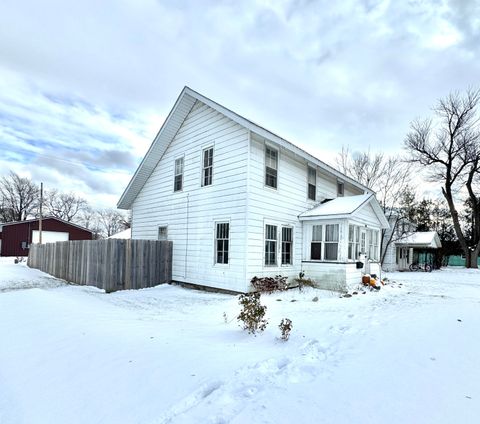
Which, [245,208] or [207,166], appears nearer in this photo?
[245,208]

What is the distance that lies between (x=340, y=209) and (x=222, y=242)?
486 cm

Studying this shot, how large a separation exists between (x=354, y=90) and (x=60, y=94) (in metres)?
13.5

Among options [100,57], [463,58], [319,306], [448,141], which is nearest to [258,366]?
[319,306]

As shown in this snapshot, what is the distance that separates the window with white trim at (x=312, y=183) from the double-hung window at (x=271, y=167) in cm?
250

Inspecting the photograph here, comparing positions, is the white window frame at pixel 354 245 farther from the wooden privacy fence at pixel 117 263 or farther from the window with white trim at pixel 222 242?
the wooden privacy fence at pixel 117 263

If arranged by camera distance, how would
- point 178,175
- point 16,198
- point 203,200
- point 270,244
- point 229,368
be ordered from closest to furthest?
1. point 229,368
2. point 270,244
3. point 203,200
4. point 178,175
5. point 16,198

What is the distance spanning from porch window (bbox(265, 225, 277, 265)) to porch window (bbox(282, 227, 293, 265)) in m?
0.59

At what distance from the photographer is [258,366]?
3.76 meters

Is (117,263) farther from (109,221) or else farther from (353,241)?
(109,221)

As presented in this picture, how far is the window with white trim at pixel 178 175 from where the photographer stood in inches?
516

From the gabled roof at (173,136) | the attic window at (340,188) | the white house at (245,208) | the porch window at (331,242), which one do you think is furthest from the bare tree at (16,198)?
the porch window at (331,242)

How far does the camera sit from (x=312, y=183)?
13359mm

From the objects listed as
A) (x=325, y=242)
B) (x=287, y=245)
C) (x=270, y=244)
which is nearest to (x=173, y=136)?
(x=270, y=244)

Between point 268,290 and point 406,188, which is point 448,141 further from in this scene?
point 268,290
